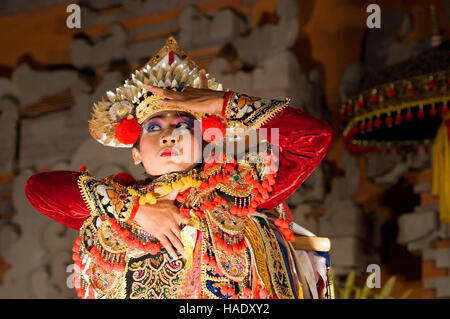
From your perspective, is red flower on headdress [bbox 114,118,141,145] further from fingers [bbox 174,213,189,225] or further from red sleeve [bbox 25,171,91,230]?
fingers [bbox 174,213,189,225]

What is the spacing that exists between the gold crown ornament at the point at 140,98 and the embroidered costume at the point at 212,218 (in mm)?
78

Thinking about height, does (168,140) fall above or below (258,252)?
above

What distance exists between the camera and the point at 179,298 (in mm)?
2801

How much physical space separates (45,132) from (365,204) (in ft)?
8.49

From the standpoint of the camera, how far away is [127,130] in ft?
10.4

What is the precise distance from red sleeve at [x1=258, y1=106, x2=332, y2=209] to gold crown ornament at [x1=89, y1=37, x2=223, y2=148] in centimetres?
40

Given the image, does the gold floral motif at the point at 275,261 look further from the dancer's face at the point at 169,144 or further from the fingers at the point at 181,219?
the dancer's face at the point at 169,144

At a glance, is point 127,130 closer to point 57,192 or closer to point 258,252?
point 57,192

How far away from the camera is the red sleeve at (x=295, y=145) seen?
2.94 m

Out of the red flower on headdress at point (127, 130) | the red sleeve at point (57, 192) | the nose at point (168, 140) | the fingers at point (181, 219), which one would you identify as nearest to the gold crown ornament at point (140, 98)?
the red flower on headdress at point (127, 130)

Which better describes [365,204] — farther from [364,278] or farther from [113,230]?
[113,230]

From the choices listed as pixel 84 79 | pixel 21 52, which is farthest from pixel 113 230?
pixel 21 52

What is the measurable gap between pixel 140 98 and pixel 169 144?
281mm

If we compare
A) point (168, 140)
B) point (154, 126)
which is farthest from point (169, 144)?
point (154, 126)
